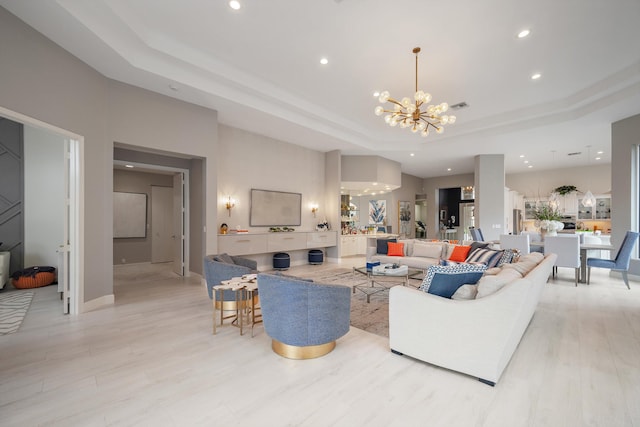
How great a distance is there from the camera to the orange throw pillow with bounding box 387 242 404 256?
21.7 feet

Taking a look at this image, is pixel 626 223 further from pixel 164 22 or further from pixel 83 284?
pixel 83 284

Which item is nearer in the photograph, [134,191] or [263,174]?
[263,174]

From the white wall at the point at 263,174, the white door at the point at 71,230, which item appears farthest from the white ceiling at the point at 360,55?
the white door at the point at 71,230

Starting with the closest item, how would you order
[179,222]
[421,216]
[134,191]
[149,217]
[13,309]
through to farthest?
[13,309] < [179,222] < [134,191] < [149,217] < [421,216]

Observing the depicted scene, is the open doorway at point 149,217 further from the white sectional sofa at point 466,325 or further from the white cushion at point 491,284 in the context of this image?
the white cushion at point 491,284

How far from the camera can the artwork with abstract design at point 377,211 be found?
1191cm

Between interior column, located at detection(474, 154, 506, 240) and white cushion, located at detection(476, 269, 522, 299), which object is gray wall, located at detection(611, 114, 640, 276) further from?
white cushion, located at detection(476, 269, 522, 299)

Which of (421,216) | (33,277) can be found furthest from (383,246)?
(421,216)

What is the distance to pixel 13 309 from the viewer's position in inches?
159

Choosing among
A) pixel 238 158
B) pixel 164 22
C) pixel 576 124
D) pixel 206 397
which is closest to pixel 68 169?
pixel 164 22

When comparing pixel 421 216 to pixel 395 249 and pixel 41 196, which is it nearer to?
pixel 395 249

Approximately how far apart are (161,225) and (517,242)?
31.2 ft

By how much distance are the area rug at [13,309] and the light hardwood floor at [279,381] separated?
18 centimetres

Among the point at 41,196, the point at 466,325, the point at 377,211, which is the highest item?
the point at 41,196
